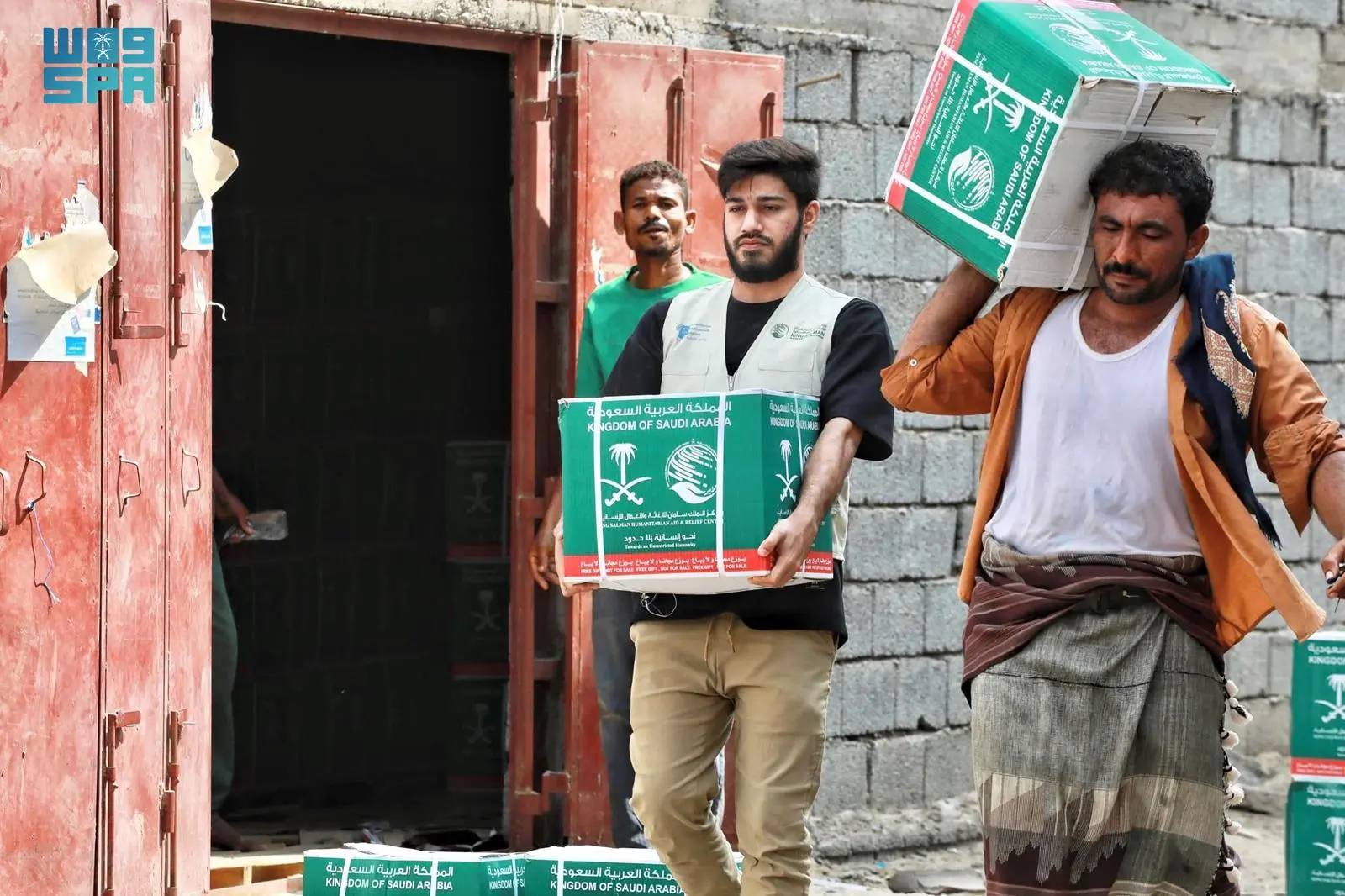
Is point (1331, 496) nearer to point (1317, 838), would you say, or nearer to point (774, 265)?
point (774, 265)

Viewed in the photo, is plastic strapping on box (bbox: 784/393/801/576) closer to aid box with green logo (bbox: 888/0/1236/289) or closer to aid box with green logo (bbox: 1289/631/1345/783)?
aid box with green logo (bbox: 888/0/1236/289)

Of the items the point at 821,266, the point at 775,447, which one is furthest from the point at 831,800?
the point at 775,447

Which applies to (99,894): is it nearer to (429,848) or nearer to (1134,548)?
(429,848)

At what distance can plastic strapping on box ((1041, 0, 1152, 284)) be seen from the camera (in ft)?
12.9

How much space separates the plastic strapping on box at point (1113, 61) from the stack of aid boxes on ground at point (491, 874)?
2060 mm

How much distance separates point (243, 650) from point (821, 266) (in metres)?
3.13

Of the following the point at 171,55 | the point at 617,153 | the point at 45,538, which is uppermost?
the point at 171,55

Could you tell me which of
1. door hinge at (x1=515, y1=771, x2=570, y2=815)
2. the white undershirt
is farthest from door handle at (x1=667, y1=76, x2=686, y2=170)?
the white undershirt

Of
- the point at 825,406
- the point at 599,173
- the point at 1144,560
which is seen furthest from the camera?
the point at 599,173

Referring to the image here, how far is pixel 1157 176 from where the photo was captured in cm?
394

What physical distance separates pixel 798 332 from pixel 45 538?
78.6 inches

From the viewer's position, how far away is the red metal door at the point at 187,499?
561cm

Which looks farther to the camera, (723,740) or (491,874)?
(491,874)

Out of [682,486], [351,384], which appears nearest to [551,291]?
[682,486]
